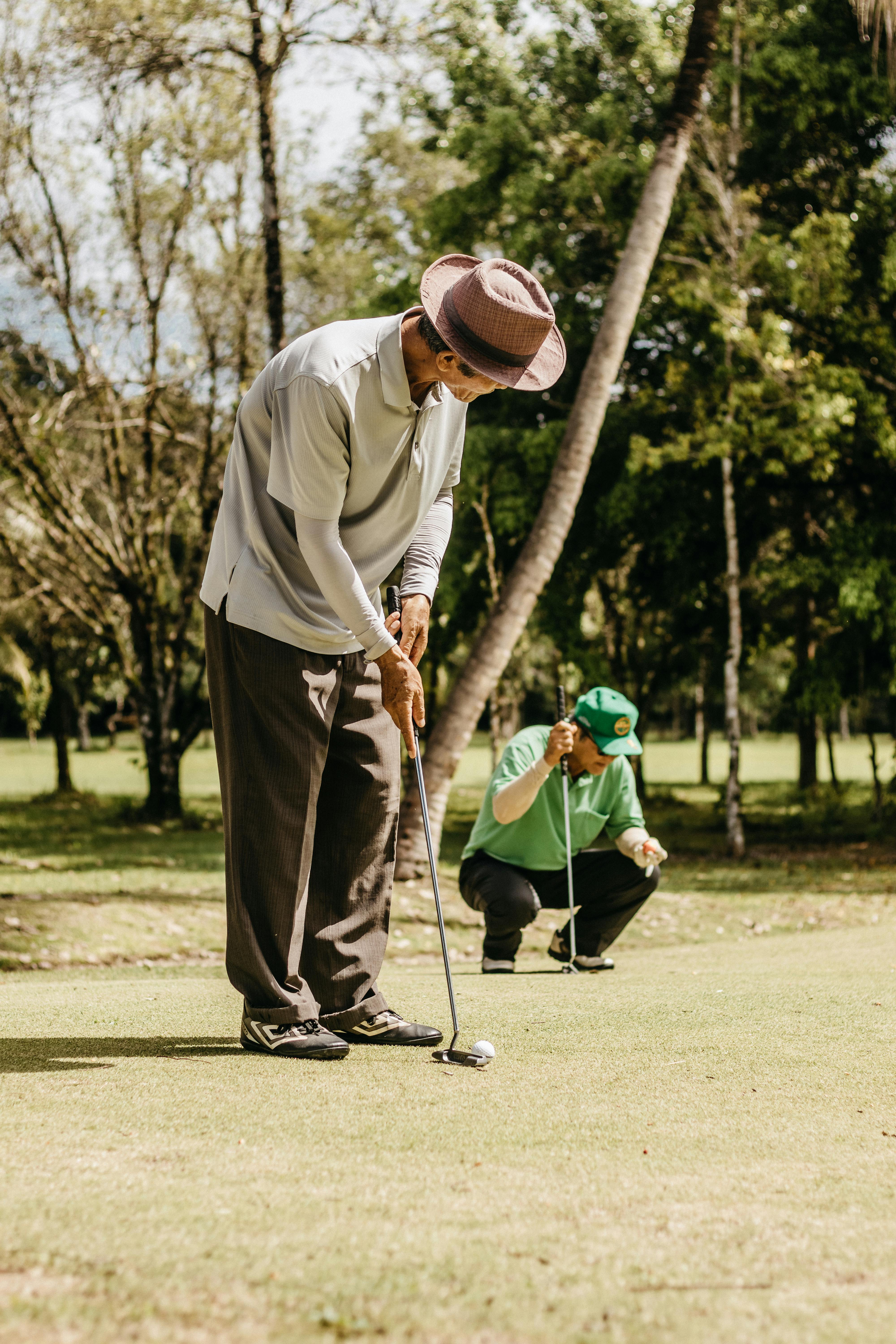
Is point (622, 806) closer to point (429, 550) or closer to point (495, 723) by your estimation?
point (429, 550)

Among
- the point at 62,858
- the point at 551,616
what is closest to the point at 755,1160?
the point at 62,858

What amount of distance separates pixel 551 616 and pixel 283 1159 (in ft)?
52.4

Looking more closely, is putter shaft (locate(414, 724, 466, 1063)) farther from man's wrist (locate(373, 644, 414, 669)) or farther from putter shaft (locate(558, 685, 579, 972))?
putter shaft (locate(558, 685, 579, 972))

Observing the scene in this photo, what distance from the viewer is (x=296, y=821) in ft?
11.5

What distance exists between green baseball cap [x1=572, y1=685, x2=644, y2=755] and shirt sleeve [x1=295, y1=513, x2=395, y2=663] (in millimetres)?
2279

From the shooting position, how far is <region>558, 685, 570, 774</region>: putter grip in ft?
19.0

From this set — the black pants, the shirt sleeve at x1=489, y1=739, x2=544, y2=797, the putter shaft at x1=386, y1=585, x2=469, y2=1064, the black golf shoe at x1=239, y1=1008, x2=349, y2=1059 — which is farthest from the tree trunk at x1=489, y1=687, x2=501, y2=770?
the black golf shoe at x1=239, y1=1008, x2=349, y2=1059

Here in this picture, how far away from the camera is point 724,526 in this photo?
18.0 metres

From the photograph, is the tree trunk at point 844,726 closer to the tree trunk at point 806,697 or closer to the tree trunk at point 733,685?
the tree trunk at point 806,697

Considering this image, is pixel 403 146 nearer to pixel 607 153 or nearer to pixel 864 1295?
pixel 607 153

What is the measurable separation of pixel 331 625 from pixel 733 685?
13941 mm

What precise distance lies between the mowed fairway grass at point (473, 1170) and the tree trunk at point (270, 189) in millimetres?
9862

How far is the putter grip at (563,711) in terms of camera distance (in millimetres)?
5805

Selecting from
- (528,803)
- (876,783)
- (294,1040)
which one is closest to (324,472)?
(294,1040)
